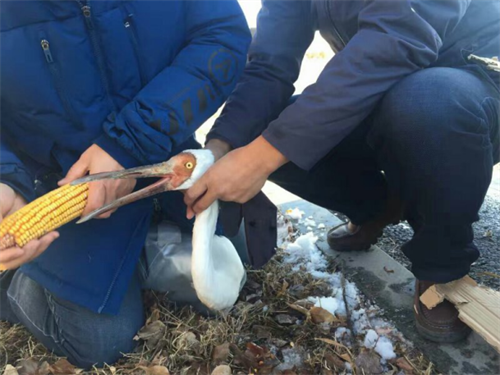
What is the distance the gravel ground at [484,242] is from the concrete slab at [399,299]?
10 cm

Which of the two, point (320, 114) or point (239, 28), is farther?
point (239, 28)

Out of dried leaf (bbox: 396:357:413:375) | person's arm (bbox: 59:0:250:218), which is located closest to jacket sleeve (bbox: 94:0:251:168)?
person's arm (bbox: 59:0:250:218)

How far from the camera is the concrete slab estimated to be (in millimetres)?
1627

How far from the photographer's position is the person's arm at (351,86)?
4.85 ft

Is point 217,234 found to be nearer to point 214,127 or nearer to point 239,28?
point 214,127

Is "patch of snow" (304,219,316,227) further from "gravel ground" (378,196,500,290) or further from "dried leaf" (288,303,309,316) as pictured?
"dried leaf" (288,303,309,316)

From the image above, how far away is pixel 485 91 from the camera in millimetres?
1608

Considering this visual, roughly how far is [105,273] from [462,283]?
121cm

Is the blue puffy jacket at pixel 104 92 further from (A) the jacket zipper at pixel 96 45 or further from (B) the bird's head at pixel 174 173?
(B) the bird's head at pixel 174 173

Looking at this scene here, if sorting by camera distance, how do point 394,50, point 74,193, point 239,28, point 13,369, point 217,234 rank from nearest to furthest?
point 394,50 < point 74,193 < point 13,369 < point 239,28 < point 217,234

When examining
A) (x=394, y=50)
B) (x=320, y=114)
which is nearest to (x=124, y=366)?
(x=320, y=114)

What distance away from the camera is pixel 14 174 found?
168 cm

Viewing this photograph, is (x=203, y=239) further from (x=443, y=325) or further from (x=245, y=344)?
(x=443, y=325)

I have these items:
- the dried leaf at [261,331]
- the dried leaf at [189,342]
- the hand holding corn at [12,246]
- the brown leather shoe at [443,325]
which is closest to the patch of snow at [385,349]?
the brown leather shoe at [443,325]
